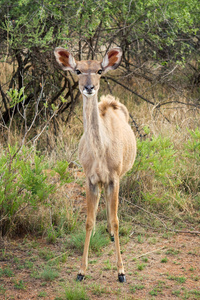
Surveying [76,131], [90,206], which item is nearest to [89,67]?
[90,206]

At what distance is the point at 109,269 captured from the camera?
4.45 meters

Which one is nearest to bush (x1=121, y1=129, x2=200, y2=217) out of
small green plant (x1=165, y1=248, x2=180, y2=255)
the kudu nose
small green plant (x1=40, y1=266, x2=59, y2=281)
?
small green plant (x1=165, y1=248, x2=180, y2=255)

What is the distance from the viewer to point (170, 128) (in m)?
7.58

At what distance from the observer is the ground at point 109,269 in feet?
13.0

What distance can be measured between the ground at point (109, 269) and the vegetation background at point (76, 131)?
27 centimetres

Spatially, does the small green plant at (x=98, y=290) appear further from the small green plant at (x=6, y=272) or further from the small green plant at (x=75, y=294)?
the small green plant at (x=6, y=272)

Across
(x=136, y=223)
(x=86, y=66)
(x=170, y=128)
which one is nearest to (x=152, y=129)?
(x=170, y=128)

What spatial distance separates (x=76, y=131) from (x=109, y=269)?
411 cm

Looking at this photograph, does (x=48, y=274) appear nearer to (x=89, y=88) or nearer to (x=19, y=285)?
(x=19, y=285)

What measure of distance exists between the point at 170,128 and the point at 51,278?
13.6ft

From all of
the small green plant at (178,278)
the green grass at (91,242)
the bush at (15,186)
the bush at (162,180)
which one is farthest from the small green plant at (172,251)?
the bush at (15,186)

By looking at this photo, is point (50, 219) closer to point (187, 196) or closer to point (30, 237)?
point (30, 237)

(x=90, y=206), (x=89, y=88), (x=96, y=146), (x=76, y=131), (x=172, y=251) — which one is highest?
(x=89, y=88)

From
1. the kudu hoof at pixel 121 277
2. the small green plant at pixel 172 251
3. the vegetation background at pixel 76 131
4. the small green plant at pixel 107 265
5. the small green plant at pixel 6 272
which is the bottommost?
the small green plant at pixel 172 251
